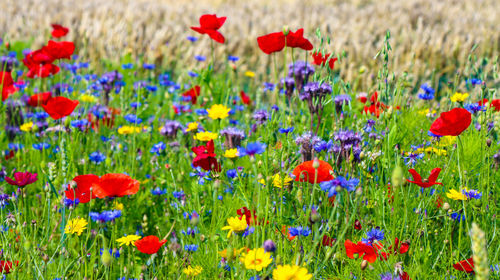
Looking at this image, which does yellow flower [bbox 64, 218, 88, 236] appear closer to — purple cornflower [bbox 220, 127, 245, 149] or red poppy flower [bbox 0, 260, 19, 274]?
red poppy flower [bbox 0, 260, 19, 274]

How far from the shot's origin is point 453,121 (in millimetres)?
1681

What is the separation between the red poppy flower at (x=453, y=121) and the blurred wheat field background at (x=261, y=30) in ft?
9.67

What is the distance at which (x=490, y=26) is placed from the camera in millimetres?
6500

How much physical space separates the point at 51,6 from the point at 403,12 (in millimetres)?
5212

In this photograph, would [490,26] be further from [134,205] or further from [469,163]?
[134,205]

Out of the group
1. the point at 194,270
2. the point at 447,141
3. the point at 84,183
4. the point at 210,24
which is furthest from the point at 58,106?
the point at 447,141

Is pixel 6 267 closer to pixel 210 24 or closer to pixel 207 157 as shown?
pixel 207 157

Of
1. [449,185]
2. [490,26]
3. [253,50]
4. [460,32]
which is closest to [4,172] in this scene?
[449,185]

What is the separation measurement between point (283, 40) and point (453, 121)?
2.69 feet

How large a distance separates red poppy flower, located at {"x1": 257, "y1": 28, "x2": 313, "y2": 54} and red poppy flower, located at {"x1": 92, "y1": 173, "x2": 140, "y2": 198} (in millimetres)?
827

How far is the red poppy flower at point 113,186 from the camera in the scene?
5.64 ft

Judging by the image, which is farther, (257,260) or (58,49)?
(58,49)

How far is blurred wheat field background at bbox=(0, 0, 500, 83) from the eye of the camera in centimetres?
542

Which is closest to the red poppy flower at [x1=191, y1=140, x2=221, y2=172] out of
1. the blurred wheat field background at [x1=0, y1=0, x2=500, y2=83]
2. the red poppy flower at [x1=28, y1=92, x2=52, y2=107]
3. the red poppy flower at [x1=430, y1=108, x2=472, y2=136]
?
the red poppy flower at [x1=430, y1=108, x2=472, y2=136]
